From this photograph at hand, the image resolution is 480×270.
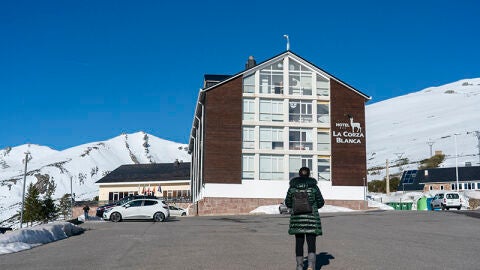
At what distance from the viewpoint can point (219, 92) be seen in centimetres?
4966

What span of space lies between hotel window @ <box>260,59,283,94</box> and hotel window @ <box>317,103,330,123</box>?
12.2 ft

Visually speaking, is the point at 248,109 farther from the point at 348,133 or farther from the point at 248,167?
the point at 348,133

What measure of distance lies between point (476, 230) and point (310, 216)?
1239cm

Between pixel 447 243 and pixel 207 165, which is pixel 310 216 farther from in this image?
pixel 207 165

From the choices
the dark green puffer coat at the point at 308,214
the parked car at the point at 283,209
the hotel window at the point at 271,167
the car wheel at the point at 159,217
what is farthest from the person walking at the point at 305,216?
the hotel window at the point at 271,167

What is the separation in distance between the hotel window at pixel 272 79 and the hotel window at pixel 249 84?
2.57 feet

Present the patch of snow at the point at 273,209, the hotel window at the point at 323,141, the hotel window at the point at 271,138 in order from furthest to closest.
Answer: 1. the hotel window at the point at 323,141
2. the hotel window at the point at 271,138
3. the patch of snow at the point at 273,209

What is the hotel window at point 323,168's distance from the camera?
5038 centimetres

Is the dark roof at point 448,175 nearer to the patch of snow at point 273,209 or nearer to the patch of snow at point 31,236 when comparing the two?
the patch of snow at point 273,209

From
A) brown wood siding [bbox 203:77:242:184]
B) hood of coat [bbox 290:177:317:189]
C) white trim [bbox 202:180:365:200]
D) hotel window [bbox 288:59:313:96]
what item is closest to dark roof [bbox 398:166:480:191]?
white trim [bbox 202:180:365:200]

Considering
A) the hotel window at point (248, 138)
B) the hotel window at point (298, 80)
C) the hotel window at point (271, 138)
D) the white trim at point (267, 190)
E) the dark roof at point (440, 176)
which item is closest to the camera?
the white trim at point (267, 190)

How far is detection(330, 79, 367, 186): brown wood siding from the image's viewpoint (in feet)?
166

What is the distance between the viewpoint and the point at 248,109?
50.2m

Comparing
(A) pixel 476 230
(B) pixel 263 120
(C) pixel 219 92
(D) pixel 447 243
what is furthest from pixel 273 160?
(D) pixel 447 243
